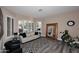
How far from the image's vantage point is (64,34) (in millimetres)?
1677

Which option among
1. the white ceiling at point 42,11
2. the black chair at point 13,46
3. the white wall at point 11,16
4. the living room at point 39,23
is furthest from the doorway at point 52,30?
the black chair at point 13,46

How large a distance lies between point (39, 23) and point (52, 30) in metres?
0.33

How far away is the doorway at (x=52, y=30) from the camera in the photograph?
171cm

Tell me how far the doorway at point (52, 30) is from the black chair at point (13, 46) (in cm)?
66

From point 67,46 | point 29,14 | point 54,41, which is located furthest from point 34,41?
point 67,46

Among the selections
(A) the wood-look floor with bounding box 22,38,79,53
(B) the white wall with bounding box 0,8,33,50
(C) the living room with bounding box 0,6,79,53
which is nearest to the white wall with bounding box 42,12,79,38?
(C) the living room with bounding box 0,6,79,53

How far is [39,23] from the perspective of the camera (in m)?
1.74

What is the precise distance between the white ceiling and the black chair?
61 centimetres

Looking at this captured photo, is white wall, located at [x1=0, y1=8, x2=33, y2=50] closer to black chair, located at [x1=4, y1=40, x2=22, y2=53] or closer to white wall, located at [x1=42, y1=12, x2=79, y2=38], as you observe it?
black chair, located at [x1=4, y1=40, x2=22, y2=53]

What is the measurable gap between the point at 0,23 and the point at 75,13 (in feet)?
4.91

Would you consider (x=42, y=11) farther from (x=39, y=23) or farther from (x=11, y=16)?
(x=11, y=16)

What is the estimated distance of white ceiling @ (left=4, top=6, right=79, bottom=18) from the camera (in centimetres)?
156

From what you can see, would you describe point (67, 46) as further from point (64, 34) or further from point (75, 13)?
point (75, 13)
